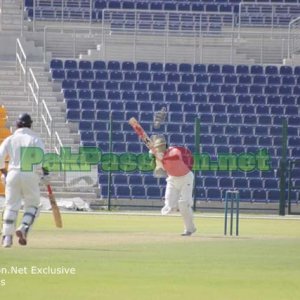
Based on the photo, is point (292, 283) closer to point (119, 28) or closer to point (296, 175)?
point (296, 175)

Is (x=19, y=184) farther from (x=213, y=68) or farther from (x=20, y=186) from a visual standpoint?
(x=213, y=68)

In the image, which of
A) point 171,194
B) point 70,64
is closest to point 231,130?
point 70,64

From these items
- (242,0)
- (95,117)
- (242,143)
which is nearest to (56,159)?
(95,117)

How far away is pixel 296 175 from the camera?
118 ft

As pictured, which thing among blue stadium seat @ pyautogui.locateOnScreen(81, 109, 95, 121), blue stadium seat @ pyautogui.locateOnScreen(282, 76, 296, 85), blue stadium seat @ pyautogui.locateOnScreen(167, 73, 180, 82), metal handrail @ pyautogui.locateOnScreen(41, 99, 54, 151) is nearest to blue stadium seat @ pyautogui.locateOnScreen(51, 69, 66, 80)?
metal handrail @ pyautogui.locateOnScreen(41, 99, 54, 151)

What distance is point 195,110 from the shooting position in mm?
38125

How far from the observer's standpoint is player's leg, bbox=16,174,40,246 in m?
18.6

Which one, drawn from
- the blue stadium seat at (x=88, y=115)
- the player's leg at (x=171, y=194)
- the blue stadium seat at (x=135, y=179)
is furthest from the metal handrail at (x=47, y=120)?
the player's leg at (x=171, y=194)

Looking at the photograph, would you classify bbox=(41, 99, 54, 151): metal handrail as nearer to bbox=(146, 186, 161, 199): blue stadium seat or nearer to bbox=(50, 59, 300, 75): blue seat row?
bbox=(50, 59, 300, 75): blue seat row

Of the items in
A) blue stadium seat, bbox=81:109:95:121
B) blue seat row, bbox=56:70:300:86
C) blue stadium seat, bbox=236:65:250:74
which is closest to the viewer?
blue stadium seat, bbox=81:109:95:121

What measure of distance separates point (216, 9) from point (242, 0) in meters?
1.11

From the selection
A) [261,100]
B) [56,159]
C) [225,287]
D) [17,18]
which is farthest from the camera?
[17,18]

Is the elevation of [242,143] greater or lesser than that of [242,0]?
lesser

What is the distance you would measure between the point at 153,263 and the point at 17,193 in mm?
2343
